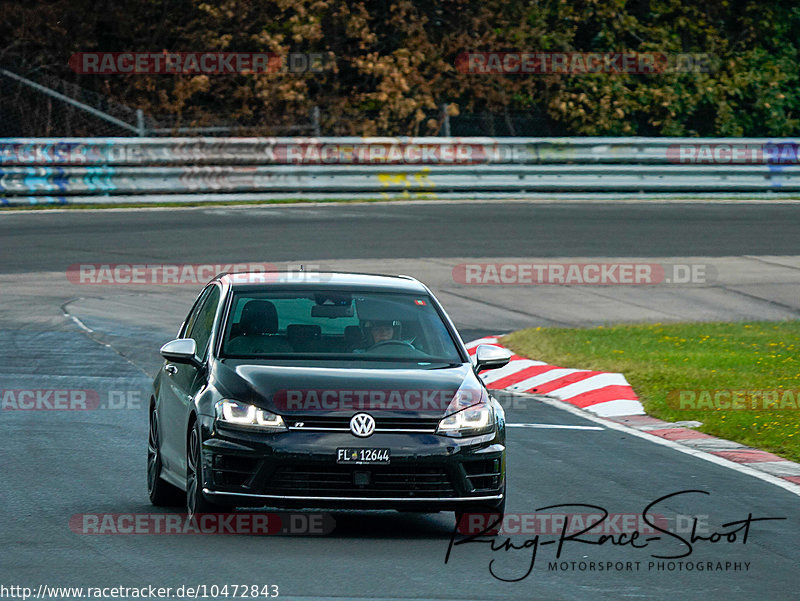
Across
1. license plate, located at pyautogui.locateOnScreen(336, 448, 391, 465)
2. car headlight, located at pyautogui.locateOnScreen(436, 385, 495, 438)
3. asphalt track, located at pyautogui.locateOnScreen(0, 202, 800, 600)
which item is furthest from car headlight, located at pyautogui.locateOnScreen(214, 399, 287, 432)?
car headlight, located at pyautogui.locateOnScreen(436, 385, 495, 438)

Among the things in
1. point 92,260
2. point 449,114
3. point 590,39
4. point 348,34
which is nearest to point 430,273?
point 92,260

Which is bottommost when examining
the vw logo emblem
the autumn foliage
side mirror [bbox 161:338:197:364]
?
the vw logo emblem

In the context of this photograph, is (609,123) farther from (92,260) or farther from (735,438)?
(735,438)

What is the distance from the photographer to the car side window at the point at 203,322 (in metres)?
9.48

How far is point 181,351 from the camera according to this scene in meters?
9.01

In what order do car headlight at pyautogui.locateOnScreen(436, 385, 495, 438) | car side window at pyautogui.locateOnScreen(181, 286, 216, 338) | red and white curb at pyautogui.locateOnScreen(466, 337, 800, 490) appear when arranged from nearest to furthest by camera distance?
car headlight at pyautogui.locateOnScreen(436, 385, 495, 438) < car side window at pyautogui.locateOnScreen(181, 286, 216, 338) < red and white curb at pyautogui.locateOnScreen(466, 337, 800, 490)

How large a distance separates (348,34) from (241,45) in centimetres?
241

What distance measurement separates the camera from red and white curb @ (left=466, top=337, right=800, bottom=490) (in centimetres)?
1205

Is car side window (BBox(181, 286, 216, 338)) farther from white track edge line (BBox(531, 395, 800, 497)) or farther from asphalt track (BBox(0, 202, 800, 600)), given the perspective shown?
white track edge line (BBox(531, 395, 800, 497))

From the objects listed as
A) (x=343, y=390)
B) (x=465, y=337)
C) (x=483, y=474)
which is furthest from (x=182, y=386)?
(x=465, y=337)

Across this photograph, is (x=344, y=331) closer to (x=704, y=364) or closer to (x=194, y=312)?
(x=194, y=312)

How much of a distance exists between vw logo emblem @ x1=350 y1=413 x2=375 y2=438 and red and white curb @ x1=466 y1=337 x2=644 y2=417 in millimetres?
6887

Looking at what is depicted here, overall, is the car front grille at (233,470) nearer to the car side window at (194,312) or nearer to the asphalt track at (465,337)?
the asphalt track at (465,337)

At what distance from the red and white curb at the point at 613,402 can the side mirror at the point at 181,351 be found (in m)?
4.50
